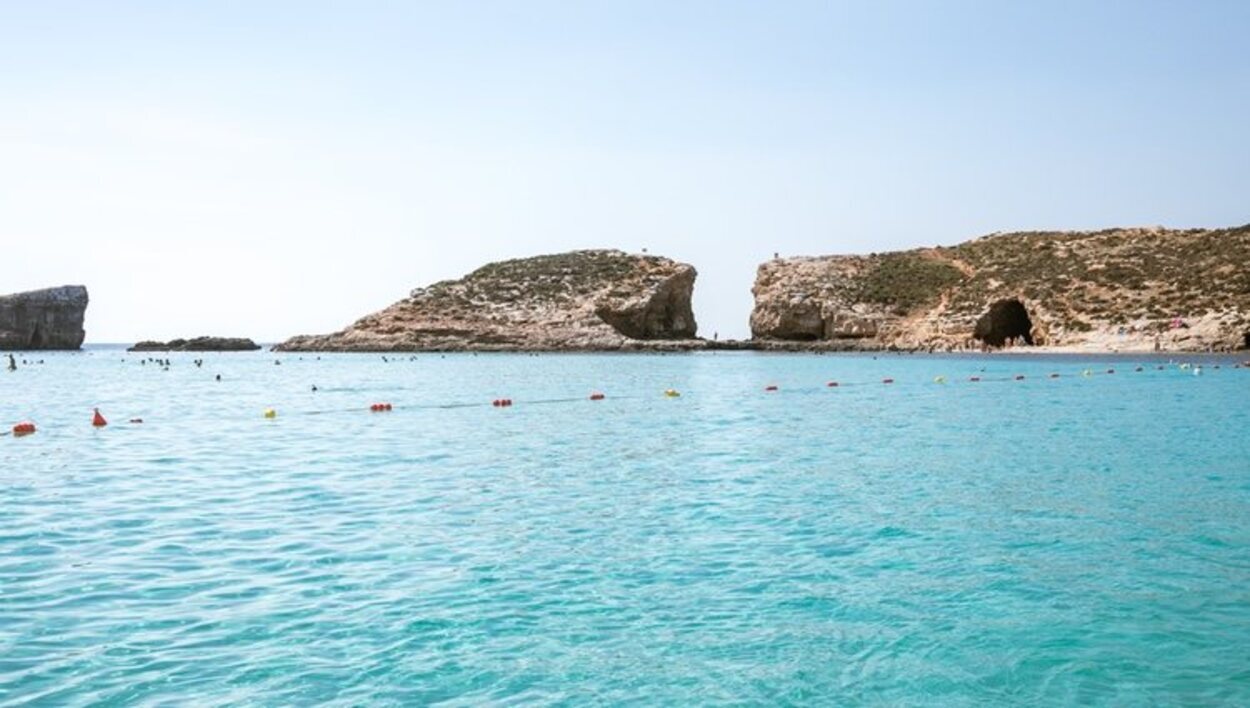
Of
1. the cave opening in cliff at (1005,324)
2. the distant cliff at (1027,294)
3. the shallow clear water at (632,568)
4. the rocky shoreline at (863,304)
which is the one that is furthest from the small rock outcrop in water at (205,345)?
the shallow clear water at (632,568)

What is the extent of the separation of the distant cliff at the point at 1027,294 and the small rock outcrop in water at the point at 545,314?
11448 mm

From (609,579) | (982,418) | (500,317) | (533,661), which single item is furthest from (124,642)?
(500,317)

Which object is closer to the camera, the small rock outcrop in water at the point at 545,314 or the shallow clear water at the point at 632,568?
the shallow clear water at the point at 632,568

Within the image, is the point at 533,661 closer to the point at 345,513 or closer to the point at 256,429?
the point at 345,513

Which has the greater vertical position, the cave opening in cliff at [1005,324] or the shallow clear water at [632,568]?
the cave opening in cliff at [1005,324]

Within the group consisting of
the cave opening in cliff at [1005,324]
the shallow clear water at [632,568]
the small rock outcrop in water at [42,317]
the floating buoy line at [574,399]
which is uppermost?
the small rock outcrop in water at [42,317]

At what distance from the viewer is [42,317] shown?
485ft

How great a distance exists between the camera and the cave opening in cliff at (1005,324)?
97.0 m

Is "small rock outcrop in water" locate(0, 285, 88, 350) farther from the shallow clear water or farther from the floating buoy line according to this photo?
the shallow clear water

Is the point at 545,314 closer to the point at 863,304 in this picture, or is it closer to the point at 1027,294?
the point at 863,304

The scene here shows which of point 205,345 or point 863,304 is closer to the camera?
point 863,304

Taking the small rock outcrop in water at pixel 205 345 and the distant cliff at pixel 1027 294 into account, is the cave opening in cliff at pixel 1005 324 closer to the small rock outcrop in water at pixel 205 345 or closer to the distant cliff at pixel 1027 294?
the distant cliff at pixel 1027 294

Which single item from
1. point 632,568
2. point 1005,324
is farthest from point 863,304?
point 632,568

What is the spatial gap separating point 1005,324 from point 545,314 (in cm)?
5227
